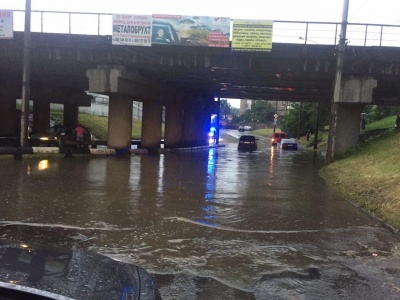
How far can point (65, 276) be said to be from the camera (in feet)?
7.87

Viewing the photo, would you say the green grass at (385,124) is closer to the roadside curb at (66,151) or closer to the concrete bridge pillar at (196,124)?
the concrete bridge pillar at (196,124)

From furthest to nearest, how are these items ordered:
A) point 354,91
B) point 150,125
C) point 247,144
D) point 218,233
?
1. point 247,144
2. point 150,125
3. point 354,91
4. point 218,233

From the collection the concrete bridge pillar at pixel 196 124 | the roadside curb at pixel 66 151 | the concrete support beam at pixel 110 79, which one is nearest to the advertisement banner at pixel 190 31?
the concrete support beam at pixel 110 79

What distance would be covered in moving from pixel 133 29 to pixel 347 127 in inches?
533

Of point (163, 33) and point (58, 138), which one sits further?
point (58, 138)

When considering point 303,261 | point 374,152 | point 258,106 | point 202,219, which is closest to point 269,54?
point 374,152

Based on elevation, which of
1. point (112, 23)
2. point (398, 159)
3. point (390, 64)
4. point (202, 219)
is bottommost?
point (202, 219)

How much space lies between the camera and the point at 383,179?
11.4 m

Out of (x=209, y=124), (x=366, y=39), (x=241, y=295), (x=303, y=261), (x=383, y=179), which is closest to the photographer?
(x=241, y=295)

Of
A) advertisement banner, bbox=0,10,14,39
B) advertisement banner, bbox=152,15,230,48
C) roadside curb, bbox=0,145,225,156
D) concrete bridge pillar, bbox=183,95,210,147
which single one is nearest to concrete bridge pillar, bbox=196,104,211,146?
concrete bridge pillar, bbox=183,95,210,147

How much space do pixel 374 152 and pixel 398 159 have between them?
424 centimetres

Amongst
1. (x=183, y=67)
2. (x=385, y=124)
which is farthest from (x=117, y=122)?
(x=385, y=124)

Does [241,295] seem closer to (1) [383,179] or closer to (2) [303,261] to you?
(2) [303,261]

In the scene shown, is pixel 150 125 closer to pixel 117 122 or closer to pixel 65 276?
pixel 117 122
